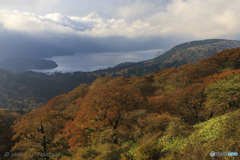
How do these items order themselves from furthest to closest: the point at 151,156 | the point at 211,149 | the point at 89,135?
the point at 89,135 → the point at 151,156 → the point at 211,149

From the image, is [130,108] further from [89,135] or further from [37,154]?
[37,154]

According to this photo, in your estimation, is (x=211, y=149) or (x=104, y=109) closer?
(x=211, y=149)

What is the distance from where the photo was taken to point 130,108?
20234mm

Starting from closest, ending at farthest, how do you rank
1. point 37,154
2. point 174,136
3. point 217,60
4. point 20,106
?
point 174,136, point 37,154, point 217,60, point 20,106

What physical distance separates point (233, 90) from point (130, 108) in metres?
13.3

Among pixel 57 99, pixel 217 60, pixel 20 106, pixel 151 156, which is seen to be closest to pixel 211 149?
pixel 151 156

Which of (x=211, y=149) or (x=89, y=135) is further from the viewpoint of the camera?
(x=89, y=135)

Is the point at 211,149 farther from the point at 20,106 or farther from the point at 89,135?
the point at 20,106

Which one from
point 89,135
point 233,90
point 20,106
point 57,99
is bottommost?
point 20,106

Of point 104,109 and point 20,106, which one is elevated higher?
point 104,109

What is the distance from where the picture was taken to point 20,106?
19538 centimetres

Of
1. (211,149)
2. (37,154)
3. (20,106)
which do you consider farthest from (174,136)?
(20,106)

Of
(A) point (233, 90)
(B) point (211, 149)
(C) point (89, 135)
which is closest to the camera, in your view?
(B) point (211, 149)

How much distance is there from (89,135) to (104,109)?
433 centimetres
